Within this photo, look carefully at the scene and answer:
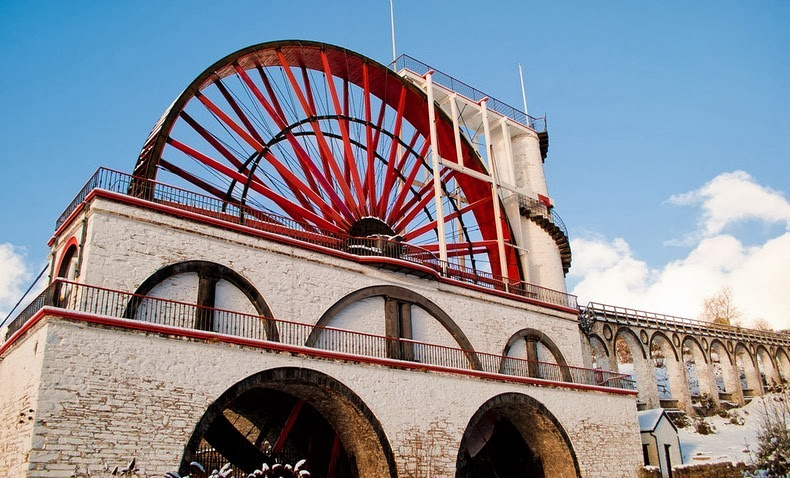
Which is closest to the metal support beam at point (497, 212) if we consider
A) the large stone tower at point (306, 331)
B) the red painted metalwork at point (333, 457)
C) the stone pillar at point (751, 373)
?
the large stone tower at point (306, 331)

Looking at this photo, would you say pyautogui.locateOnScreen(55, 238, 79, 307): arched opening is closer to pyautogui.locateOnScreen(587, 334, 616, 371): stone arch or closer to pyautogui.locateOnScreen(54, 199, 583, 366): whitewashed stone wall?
pyautogui.locateOnScreen(54, 199, 583, 366): whitewashed stone wall

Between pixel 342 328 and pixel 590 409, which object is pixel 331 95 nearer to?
pixel 342 328

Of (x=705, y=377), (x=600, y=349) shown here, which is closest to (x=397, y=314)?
(x=600, y=349)

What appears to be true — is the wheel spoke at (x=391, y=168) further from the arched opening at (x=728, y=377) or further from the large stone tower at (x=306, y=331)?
the arched opening at (x=728, y=377)

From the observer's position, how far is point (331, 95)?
22.9m

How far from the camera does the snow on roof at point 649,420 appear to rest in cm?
2358

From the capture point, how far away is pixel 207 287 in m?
15.5

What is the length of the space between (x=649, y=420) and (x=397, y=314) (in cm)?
1099

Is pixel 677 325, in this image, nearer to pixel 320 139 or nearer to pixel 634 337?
pixel 634 337

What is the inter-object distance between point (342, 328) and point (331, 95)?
8727 millimetres

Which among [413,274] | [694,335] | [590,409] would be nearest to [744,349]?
[694,335]

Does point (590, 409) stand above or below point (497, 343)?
below

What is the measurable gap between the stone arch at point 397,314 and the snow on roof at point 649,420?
7.48 meters

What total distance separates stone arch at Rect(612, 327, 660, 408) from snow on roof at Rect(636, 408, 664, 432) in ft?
14.9
